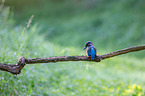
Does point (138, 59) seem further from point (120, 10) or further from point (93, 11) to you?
point (93, 11)

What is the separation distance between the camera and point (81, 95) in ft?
16.0

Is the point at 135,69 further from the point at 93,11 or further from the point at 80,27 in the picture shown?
the point at 93,11

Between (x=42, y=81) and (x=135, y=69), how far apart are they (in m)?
5.71

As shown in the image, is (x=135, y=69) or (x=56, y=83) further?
(x=135, y=69)

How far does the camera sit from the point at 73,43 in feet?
42.0

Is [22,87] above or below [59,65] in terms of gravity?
below

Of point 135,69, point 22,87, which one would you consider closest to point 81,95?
point 22,87

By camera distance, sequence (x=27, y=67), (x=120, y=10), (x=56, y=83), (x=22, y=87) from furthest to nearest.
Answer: (x=120, y=10)
(x=56, y=83)
(x=27, y=67)
(x=22, y=87)

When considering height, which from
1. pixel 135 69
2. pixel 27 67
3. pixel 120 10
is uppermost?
pixel 120 10

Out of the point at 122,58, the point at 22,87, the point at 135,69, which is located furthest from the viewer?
the point at 122,58

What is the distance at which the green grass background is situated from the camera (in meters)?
4.70

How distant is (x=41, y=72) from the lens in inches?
209

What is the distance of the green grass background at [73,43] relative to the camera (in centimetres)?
470

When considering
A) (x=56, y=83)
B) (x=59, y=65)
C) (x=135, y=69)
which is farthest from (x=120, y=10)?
(x=56, y=83)
